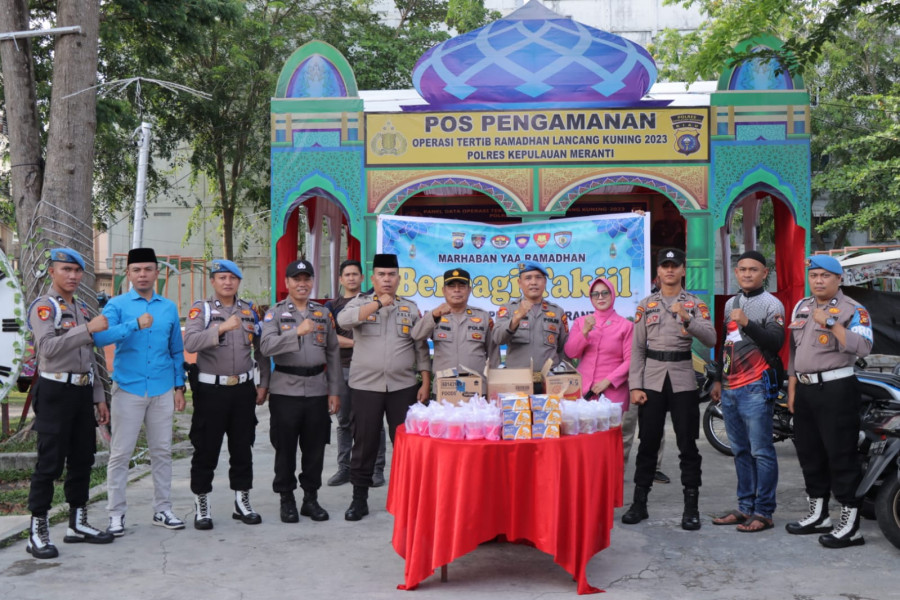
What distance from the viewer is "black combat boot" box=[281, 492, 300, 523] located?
18.3ft

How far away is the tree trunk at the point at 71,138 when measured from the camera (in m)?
7.66

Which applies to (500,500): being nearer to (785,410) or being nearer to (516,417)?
(516,417)

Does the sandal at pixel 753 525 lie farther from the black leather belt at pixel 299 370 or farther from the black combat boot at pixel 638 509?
the black leather belt at pixel 299 370

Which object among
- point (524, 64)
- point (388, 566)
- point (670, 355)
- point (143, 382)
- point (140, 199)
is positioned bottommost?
point (388, 566)

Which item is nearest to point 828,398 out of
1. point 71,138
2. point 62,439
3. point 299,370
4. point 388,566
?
point 388,566

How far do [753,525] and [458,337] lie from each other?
2122 mm

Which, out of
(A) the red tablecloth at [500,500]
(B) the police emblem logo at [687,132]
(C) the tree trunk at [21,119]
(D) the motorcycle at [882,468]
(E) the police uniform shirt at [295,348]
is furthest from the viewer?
(B) the police emblem logo at [687,132]

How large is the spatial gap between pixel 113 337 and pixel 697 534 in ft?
11.9

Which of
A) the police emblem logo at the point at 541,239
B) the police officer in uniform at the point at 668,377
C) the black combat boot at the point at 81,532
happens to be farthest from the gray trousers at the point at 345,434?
the police emblem logo at the point at 541,239

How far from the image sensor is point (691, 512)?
17.5ft

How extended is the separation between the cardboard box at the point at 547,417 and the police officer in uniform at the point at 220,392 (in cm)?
210

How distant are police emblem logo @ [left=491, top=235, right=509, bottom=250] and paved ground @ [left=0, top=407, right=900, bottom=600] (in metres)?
3.30

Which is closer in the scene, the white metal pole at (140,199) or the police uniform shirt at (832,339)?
the police uniform shirt at (832,339)

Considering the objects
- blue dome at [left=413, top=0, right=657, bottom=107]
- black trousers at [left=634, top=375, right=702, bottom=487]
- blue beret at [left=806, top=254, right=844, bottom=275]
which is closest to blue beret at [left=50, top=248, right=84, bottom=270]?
black trousers at [left=634, top=375, right=702, bottom=487]
